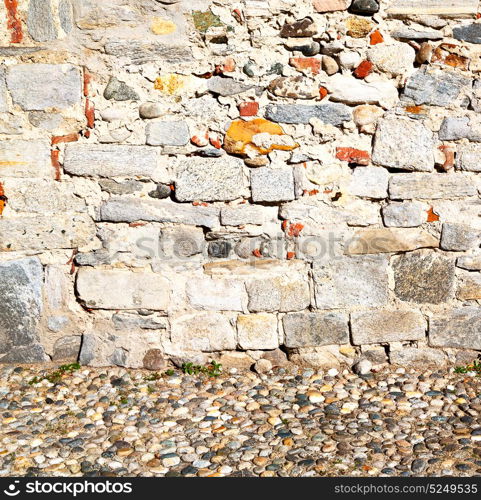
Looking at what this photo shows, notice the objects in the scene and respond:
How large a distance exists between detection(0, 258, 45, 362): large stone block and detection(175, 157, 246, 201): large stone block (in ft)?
2.90

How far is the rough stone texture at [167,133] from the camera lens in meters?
3.26

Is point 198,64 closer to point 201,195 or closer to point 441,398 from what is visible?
point 201,195

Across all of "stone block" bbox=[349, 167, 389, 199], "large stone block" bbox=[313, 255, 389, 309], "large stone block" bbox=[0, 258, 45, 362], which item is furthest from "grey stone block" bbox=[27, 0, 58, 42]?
"large stone block" bbox=[313, 255, 389, 309]

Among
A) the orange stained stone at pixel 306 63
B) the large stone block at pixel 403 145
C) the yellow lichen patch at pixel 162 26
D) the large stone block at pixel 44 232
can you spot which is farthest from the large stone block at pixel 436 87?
the large stone block at pixel 44 232

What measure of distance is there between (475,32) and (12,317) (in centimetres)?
289

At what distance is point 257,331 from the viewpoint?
3.42 m

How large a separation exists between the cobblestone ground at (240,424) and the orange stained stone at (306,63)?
163 cm

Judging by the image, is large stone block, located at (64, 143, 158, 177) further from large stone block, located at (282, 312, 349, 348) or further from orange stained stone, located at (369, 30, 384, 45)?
orange stained stone, located at (369, 30, 384, 45)

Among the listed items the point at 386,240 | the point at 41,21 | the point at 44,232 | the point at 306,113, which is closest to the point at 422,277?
the point at 386,240

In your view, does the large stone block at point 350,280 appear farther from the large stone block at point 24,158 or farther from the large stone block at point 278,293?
the large stone block at point 24,158

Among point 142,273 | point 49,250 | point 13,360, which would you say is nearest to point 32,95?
point 49,250

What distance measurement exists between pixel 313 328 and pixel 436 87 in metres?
1.45

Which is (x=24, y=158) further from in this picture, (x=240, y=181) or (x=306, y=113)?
(x=306, y=113)

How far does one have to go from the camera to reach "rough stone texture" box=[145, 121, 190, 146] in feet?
10.7
